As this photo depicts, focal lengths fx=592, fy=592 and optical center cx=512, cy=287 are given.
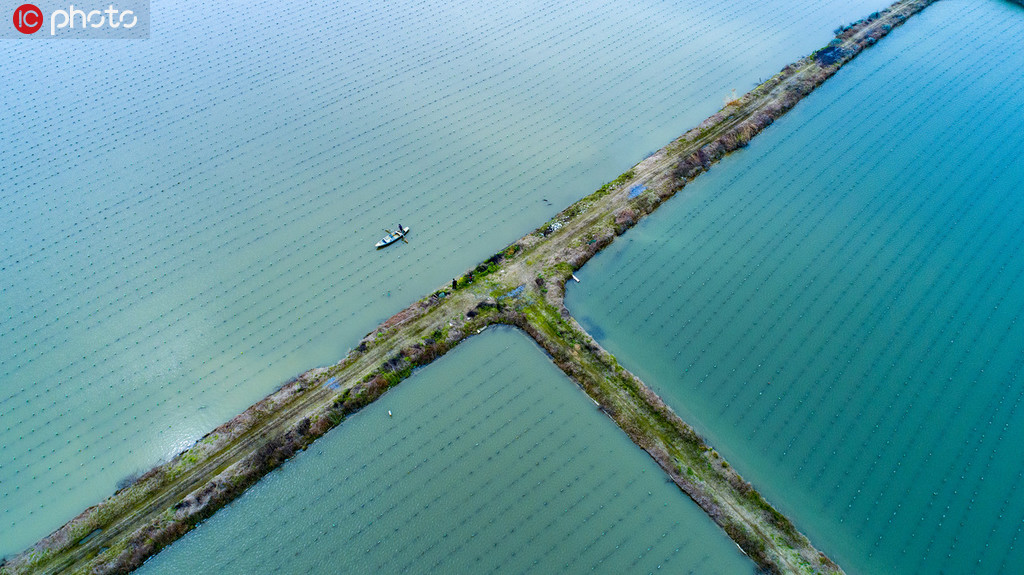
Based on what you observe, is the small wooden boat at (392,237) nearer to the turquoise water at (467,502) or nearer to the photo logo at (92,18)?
the turquoise water at (467,502)

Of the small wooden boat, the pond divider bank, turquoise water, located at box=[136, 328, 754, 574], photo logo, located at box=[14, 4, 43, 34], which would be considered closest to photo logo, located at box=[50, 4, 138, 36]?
photo logo, located at box=[14, 4, 43, 34]

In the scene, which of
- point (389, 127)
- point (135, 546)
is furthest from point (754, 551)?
point (389, 127)

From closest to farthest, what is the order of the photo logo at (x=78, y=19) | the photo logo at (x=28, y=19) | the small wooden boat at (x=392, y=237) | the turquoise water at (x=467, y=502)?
the turquoise water at (x=467, y=502)
the small wooden boat at (x=392, y=237)
the photo logo at (x=78, y=19)
the photo logo at (x=28, y=19)

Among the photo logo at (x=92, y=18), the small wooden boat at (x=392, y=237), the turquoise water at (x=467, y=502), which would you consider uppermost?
the photo logo at (x=92, y=18)

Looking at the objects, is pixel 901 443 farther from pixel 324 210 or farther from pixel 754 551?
pixel 324 210

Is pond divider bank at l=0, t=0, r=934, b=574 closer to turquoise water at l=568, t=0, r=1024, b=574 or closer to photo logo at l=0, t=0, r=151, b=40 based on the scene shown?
turquoise water at l=568, t=0, r=1024, b=574

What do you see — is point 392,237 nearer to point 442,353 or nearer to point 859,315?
point 442,353

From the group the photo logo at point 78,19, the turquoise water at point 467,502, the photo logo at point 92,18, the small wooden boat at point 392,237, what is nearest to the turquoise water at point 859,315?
the turquoise water at point 467,502

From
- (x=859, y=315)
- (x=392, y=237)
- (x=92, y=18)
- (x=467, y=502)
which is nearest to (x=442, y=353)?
(x=467, y=502)
